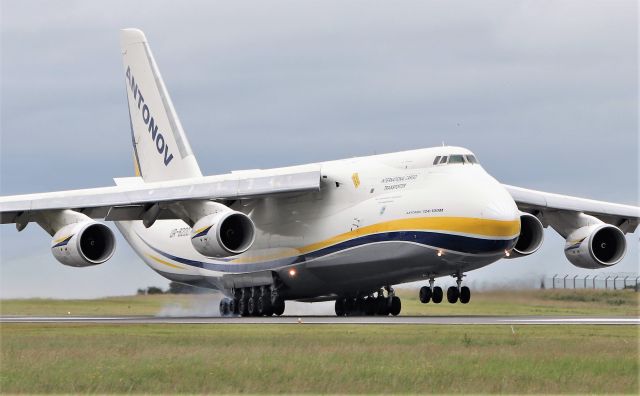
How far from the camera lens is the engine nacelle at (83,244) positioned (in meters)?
35.8

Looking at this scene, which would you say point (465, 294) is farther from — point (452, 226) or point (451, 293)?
point (452, 226)

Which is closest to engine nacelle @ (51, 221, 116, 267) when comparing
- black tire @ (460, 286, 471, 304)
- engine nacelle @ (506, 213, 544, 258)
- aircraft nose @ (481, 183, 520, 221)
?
black tire @ (460, 286, 471, 304)

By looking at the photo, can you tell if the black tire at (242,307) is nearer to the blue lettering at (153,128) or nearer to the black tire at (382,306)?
the black tire at (382,306)

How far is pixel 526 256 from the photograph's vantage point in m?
37.4

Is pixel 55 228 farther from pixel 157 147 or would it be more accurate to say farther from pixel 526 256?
pixel 526 256

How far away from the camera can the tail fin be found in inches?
1790

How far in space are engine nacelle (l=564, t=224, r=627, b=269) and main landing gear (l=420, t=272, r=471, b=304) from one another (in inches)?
229

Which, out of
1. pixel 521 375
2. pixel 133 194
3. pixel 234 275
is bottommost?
pixel 521 375

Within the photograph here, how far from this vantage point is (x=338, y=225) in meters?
36.2

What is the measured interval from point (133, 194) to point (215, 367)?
2053 centimetres

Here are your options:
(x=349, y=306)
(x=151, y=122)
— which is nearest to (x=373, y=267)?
(x=349, y=306)

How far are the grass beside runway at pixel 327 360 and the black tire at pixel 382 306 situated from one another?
1153 cm

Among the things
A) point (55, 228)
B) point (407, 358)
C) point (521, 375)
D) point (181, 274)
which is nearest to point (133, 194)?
point (55, 228)

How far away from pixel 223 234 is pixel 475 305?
30.1 ft
